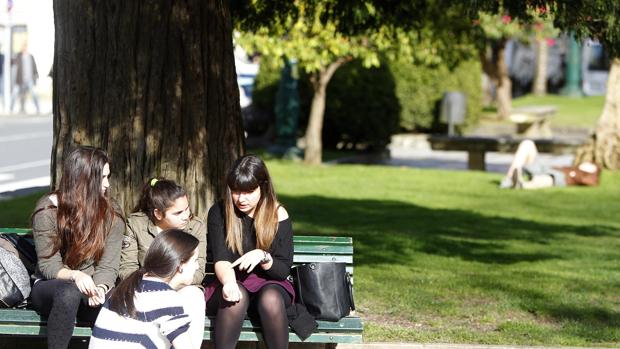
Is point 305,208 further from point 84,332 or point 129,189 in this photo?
point 84,332

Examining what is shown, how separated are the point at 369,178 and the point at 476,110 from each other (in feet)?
31.4

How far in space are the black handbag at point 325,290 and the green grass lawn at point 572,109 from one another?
2319 cm

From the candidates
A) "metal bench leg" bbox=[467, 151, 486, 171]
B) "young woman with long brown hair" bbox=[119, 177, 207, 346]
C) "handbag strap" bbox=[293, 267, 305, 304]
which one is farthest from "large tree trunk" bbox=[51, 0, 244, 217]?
"metal bench leg" bbox=[467, 151, 486, 171]

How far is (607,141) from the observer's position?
1958cm

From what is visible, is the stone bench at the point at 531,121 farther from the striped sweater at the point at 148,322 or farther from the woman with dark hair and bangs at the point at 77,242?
the striped sweater at the point at 148,322

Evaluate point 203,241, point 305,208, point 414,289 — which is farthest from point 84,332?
point 305,208

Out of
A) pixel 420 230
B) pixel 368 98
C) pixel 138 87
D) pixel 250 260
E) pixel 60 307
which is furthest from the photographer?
pixel 368 98

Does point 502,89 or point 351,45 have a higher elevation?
point 351,45

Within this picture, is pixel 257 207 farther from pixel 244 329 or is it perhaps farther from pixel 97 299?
pixel 97 299

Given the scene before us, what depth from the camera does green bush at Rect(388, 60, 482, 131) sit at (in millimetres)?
24500

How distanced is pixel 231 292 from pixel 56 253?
0.89 metres

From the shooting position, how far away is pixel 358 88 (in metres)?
23.2

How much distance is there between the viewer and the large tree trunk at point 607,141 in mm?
19469

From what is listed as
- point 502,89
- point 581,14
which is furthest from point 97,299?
point 502,89
